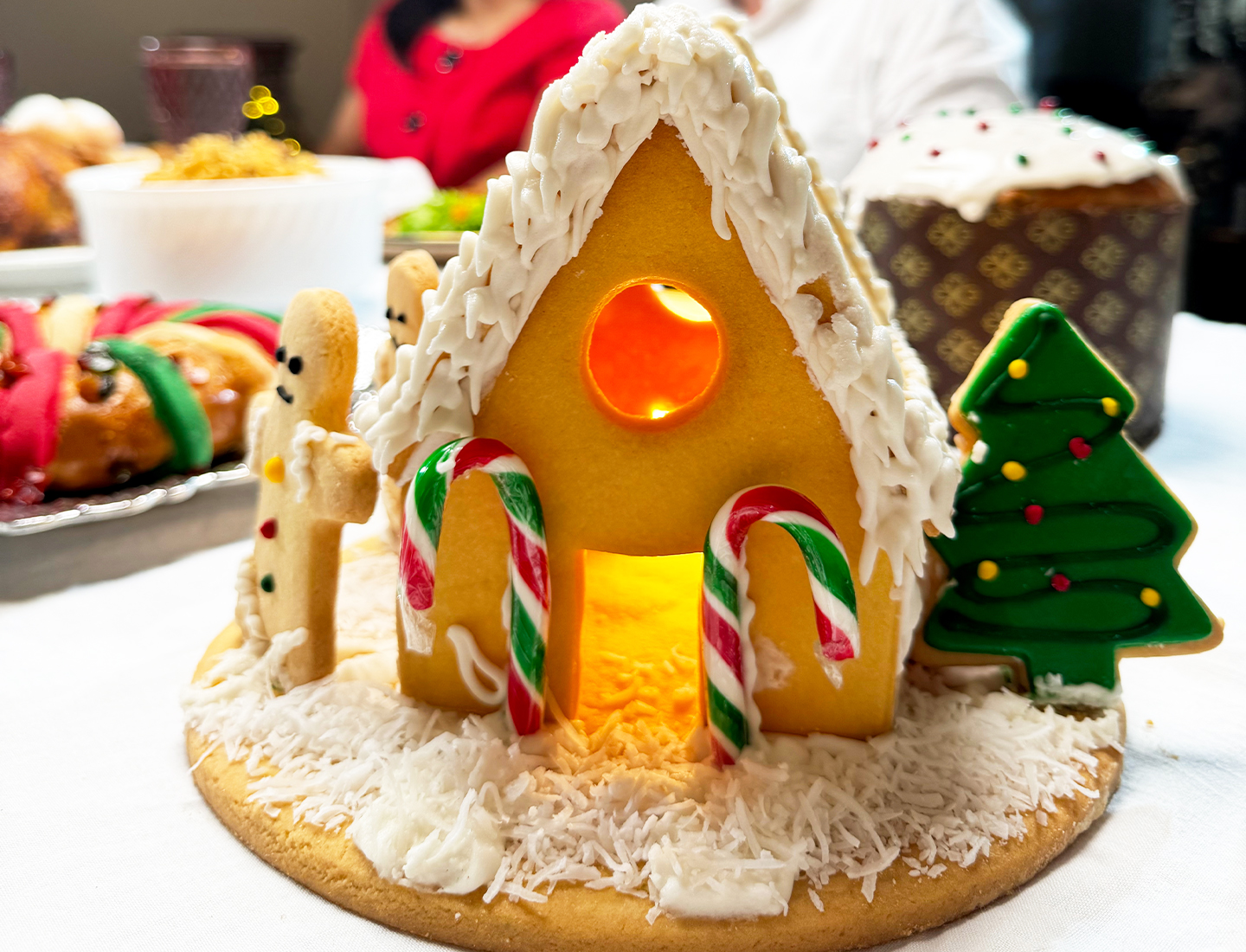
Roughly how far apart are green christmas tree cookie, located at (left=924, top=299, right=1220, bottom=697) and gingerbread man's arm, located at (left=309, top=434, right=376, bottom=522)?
1.78 feet

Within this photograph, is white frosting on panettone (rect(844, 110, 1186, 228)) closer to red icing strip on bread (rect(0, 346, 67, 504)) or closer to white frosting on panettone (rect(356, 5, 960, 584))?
white frosting on panettone (rect(356, 5, 960, 584))

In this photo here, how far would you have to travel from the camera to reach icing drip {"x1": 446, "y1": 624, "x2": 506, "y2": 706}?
3.29 feet

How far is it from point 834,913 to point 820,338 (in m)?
0.43

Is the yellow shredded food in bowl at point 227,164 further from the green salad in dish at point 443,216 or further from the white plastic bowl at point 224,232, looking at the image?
the green salad in dish at point 443,216

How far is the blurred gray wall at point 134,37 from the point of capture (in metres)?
5.27

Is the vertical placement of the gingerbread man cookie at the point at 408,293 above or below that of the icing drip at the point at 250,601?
above

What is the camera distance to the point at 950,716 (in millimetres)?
1027

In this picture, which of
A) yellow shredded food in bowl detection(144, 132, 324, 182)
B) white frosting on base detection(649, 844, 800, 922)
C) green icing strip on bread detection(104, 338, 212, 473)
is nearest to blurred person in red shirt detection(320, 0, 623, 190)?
yellow shredded food in bowl detection(144, 132, 324, 182)

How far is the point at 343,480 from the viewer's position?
97cm

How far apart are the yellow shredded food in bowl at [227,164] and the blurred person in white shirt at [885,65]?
185cm

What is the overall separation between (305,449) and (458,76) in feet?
11.9

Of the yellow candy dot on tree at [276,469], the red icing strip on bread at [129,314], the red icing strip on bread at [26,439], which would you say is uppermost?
the red icing strip on bread at [129,314]

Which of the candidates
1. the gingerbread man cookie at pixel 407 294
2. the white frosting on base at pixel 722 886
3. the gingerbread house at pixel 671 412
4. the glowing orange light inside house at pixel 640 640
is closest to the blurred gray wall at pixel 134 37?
the gingerbread man cookie at pixel 407 294

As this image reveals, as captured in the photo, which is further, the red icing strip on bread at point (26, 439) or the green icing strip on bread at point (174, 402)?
the green icing strip on bread at point (174, 402)
